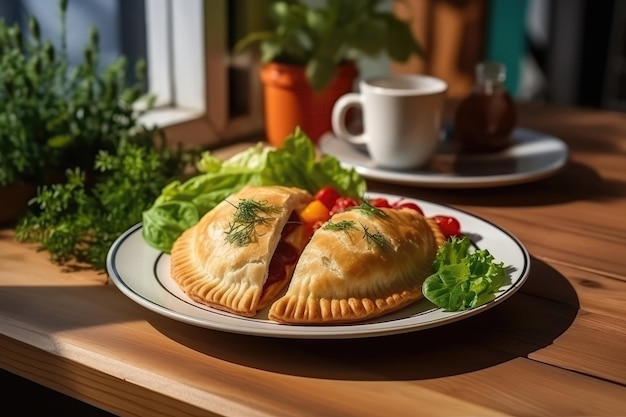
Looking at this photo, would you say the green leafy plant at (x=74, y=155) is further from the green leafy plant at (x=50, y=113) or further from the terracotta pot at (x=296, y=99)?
the terracotta pot at (x=296, y=99)

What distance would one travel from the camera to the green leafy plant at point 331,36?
5.58ft

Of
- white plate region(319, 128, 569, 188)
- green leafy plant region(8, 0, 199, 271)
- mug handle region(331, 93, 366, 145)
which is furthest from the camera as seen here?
mug handle region(331, 93, 366, 145)

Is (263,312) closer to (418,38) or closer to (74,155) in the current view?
(74,155)

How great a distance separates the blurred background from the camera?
184cm

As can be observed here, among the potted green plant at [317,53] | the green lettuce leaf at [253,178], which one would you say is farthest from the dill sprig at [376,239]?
the potted green plant at [317,53]

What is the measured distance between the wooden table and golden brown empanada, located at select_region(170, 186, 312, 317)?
0.15ft

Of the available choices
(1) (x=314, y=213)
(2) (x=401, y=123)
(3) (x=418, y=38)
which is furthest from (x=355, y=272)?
(3) (x=418, y=38)

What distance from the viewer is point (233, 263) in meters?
0.97

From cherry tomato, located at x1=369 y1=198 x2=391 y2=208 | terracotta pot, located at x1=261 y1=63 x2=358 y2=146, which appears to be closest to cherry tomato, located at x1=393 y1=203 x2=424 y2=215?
cherry tomato, located at x1=369 y1=198 x2=391 y2=208

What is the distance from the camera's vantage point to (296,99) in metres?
1.76

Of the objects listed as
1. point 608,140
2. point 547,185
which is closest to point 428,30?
point 608,140

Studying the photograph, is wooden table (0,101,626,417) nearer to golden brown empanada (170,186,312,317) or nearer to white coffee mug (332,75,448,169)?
golden brown empanada (170,186,312,317)

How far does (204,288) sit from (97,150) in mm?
501

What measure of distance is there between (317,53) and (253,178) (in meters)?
0.51
